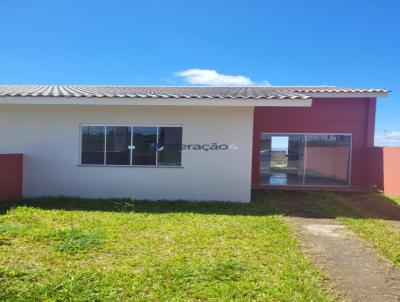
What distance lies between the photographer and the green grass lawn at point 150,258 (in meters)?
4.17

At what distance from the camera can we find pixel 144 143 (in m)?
10.0

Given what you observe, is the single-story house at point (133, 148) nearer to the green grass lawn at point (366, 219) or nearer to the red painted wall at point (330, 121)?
the green grass lawn at point (366, 219)

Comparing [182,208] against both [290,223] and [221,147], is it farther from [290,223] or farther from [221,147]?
[290,223]

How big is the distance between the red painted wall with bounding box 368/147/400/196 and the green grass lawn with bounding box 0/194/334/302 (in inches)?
240

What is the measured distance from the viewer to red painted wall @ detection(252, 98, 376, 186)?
13.6 meters

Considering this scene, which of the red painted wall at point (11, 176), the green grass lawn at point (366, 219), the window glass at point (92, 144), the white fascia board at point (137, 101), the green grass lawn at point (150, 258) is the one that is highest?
the white fascia board at point (137, 101)

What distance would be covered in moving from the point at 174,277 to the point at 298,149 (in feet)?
34.1

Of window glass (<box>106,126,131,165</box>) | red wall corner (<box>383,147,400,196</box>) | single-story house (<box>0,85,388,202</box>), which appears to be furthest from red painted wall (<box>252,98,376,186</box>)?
window glass (<box>106,126,131,165</box>)

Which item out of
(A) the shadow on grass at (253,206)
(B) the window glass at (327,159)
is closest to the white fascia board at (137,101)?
(A) the shadow on grass at (253,206)

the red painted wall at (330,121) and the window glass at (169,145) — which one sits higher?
the red painted wall at (330,121)

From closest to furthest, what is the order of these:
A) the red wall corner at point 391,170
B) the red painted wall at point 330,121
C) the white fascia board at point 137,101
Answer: the white fascia board at point 137,101, the red wall corner at point 391,170, the red painted wall at point 330,121

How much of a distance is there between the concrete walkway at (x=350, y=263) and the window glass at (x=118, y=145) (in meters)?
4.96

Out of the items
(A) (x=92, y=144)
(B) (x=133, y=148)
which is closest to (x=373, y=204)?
(B) (x=133, y=148)

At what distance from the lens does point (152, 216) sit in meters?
8.01
